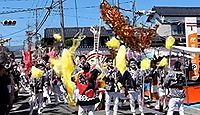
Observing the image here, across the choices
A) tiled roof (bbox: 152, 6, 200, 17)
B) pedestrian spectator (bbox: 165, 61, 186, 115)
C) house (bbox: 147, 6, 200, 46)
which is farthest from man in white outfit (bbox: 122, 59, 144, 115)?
tiled roof (bbox: 152, 6, 200, 17)

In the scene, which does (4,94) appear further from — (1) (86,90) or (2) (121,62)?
(2) (121,62)

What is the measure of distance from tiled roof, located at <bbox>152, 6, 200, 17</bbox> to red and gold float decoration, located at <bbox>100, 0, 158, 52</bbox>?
34590 mm

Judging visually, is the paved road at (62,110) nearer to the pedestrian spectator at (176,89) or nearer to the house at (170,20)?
the pedestrian spectator at (176,89)

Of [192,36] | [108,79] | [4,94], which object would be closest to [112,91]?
[108,79]

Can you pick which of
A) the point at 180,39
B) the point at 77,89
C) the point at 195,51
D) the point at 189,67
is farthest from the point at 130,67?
the point at 180,39

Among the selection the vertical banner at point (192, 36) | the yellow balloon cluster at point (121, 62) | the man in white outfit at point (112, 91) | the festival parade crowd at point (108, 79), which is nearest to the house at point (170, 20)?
the vertical banner at point (192, 36)

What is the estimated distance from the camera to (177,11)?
52.2 m

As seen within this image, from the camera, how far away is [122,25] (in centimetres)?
1655

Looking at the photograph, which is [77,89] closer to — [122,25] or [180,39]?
[122,25]

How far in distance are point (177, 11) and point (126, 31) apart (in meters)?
36.9

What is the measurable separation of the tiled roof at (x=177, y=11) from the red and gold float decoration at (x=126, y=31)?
34.6 meters

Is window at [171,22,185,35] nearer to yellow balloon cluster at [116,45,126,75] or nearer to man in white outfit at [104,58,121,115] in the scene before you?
man in white outfit at [104,58,121,115]

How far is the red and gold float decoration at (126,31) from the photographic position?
54.2 ft

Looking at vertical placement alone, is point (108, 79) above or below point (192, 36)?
below
